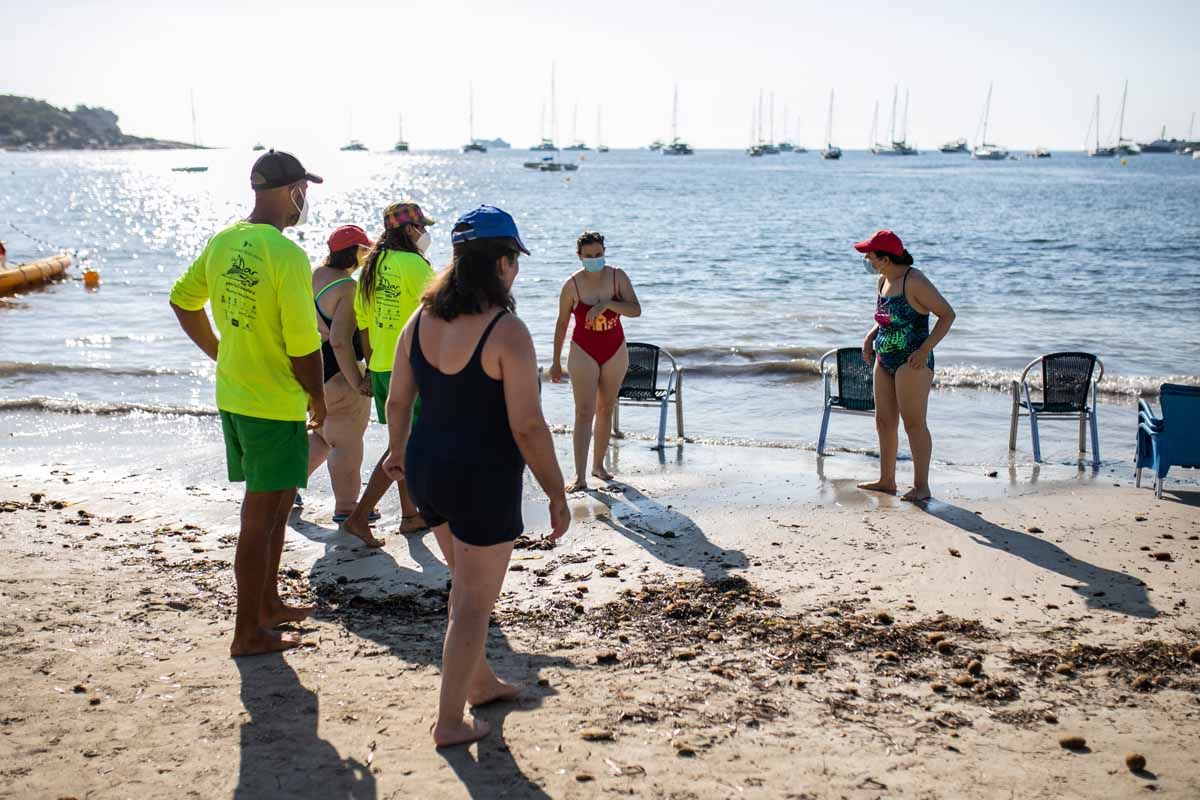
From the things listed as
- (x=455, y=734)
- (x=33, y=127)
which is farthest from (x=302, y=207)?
(x=33, y=127)

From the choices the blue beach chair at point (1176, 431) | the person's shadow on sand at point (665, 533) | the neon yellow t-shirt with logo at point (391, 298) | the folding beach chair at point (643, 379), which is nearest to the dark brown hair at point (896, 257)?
the blue beach chair at point (1176, 431)

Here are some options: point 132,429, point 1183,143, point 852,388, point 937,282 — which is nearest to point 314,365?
point 852,388

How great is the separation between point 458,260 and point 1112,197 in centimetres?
6767

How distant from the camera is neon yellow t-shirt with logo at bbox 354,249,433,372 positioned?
18.9 ft

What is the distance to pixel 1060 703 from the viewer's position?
409 cm

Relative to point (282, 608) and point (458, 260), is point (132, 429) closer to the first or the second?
point (282, 608)

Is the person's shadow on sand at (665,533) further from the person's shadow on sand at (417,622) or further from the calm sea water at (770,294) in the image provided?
the calm sea water at (770,294)

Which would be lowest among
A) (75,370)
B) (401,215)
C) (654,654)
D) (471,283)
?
(75,370)

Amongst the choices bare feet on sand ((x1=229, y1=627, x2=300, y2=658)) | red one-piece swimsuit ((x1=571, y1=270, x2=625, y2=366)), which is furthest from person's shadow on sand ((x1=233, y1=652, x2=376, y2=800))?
red one-piece swimsuit ((x1=571, y1=270, x2=625, y2=366))

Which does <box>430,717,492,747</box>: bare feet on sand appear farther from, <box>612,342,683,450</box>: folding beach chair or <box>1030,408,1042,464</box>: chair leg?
<box>1030,408,1042,464</box>: chair leg

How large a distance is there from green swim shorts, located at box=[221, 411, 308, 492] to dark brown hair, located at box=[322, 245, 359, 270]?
2.01m

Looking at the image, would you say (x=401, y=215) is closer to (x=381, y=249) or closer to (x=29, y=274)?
(x=381, y=249)

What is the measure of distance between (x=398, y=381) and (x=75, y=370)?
12.0 metres

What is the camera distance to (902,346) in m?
7.09
